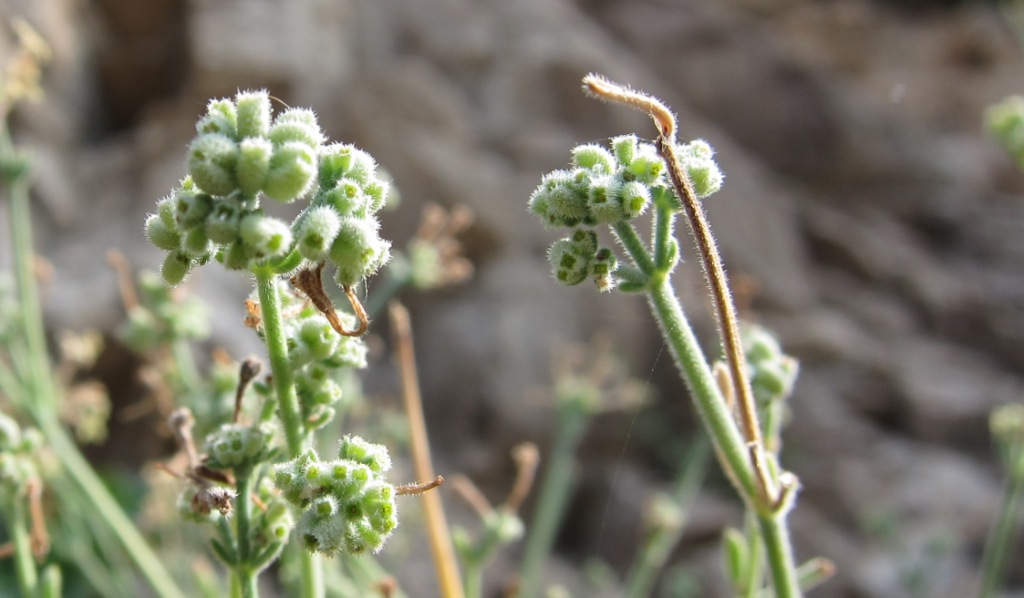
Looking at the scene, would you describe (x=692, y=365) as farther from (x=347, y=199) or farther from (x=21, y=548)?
(x=21, y=548)

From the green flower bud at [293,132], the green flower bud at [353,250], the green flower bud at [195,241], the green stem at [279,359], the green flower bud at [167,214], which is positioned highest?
the green flower bud at [293,132]

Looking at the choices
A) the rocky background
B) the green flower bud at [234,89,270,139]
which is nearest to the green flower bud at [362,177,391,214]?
the green flower bud at [234,89,270,139]

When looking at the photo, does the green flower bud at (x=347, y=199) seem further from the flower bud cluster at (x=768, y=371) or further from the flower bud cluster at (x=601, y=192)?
the flower bud cluster at (x=768, y=371)

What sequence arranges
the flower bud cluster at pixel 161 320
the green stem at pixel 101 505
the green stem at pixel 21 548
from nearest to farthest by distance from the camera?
the green stem at pixel 21 548
the green stem at pixel 101 505
the flower bud cluster at pixel 161 320

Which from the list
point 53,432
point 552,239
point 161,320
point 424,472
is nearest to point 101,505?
point 53,432

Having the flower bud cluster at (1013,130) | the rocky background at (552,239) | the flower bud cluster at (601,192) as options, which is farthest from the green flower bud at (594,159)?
the rocky background at (552,239)

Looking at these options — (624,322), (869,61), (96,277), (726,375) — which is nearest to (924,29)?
(869,61)
